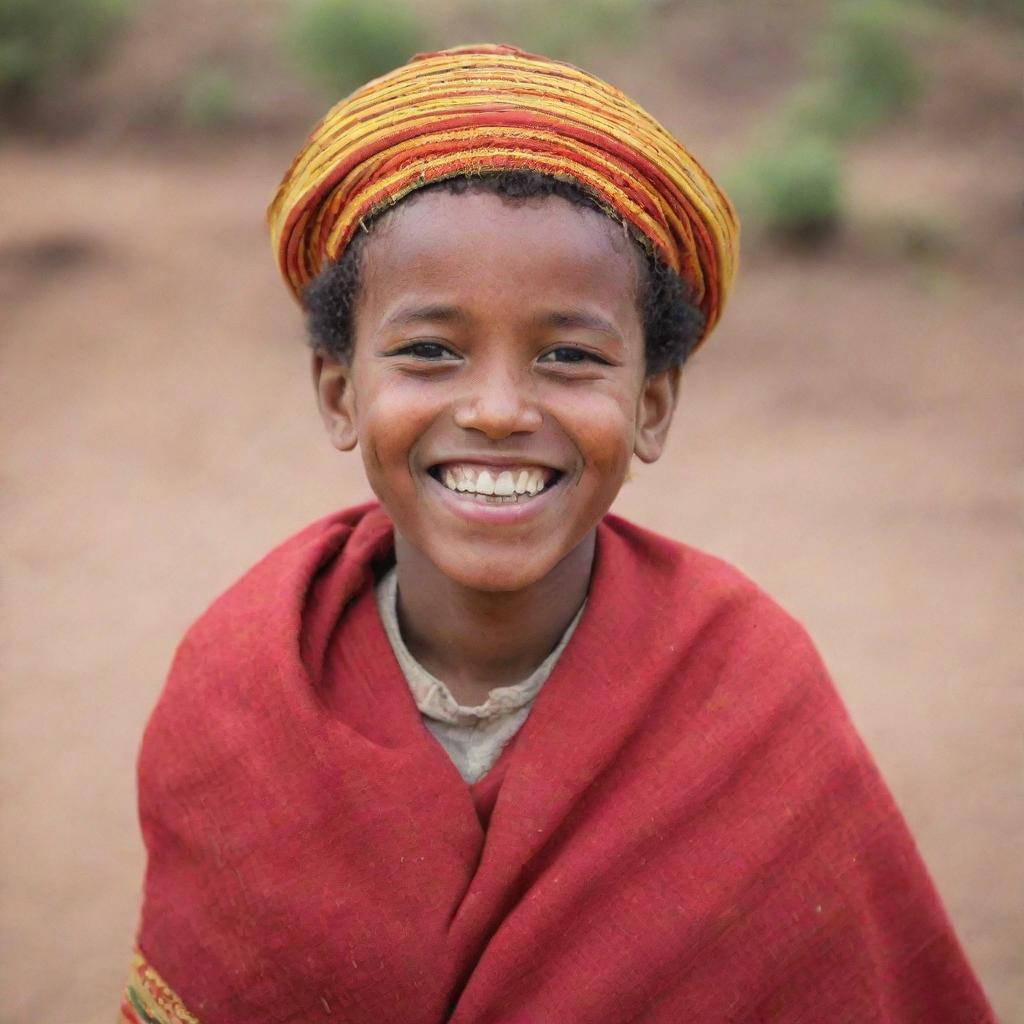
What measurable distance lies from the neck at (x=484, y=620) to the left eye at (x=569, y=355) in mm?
390

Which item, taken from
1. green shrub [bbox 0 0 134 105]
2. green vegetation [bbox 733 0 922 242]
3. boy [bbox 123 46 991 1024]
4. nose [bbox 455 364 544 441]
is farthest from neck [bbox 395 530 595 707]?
green shrub [bbox 0 0 134 105]

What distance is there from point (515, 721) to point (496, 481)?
1.61 ft

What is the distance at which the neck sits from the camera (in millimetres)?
2014

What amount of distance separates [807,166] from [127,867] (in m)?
8.35

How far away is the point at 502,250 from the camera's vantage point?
1.69 m

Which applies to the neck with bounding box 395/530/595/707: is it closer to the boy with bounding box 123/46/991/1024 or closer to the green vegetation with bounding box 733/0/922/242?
the boy with bounding box 123/46/991/1024

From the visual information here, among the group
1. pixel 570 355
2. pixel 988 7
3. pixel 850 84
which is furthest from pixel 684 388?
pixel 988 7

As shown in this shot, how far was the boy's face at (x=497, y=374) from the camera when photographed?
5.58 ft

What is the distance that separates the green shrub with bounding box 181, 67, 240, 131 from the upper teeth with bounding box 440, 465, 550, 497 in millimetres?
13222

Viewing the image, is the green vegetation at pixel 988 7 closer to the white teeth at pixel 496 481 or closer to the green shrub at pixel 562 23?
the green shrub at pixel 562 23

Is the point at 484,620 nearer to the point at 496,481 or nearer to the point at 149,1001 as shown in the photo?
the point at 496,481

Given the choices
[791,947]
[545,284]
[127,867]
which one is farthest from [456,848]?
[127,867]

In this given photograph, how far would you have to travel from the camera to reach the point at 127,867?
3.66 m

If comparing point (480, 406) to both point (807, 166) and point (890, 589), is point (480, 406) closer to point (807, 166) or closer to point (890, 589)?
point (890, 589)
